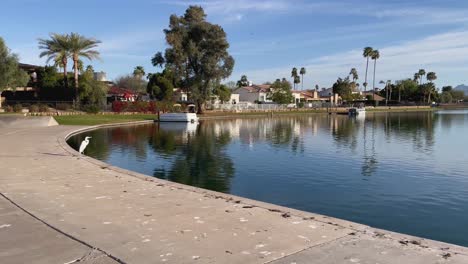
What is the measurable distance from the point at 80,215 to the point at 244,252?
11.9 feet

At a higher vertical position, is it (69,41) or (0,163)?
(69,41)

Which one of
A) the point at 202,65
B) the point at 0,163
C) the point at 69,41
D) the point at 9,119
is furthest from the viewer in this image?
the point at 202,65

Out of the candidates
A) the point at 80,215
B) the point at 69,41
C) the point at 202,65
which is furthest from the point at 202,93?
the point at 80,215

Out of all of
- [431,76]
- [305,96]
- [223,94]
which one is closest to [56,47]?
[223,94]

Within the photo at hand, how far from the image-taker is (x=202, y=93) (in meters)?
70.2

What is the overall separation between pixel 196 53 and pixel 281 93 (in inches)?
1850

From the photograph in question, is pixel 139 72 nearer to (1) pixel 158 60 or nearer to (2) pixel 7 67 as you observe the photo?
(1) pixel 158 60

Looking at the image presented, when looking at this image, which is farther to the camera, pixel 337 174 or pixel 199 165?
pixel 199 165

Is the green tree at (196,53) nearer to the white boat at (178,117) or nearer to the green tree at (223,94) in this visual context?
the white boat at (178,117)

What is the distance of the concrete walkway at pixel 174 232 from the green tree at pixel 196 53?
57401 millimetres

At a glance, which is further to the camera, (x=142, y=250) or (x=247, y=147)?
(x=247, y=147)

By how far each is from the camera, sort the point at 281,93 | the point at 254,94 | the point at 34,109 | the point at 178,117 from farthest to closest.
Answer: the point at 254,94 < the point at 281,93 < the point at 178,117 < the point at 34,109

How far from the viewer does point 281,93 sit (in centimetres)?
11081

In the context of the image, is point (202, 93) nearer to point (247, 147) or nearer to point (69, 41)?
point (69, 41)
